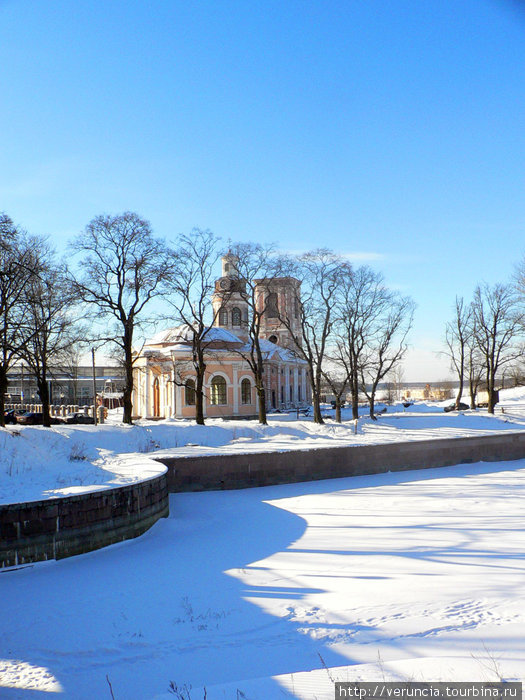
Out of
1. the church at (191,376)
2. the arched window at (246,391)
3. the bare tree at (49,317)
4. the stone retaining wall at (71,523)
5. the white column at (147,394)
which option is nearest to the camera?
the stone retaining wall at (71,523)

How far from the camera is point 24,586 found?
8.84 metres

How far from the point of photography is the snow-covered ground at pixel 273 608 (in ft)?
19.1

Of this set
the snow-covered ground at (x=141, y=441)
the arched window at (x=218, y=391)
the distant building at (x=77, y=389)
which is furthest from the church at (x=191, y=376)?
the distant building at (x=77, y=389)

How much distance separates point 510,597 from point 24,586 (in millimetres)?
6734

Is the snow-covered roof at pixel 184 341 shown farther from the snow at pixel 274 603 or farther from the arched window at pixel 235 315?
the snow at pixel 274 603

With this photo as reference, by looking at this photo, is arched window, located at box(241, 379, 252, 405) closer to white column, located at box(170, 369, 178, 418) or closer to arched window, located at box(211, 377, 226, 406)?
arched window, located at box(211, 377, 226, 406)

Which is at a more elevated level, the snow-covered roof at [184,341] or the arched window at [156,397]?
the snow-covered roof at [184,341]

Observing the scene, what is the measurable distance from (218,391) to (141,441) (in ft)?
62.5

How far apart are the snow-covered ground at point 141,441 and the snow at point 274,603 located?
419 mm

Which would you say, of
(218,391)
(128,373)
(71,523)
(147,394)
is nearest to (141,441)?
(128,373)

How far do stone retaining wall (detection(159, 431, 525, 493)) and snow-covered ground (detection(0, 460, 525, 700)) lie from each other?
3845mm

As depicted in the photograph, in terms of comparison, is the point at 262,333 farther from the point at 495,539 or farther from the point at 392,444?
the point at 495,539

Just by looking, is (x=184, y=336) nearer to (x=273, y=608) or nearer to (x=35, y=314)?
(x=35, y=314)

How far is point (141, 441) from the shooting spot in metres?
26.2
